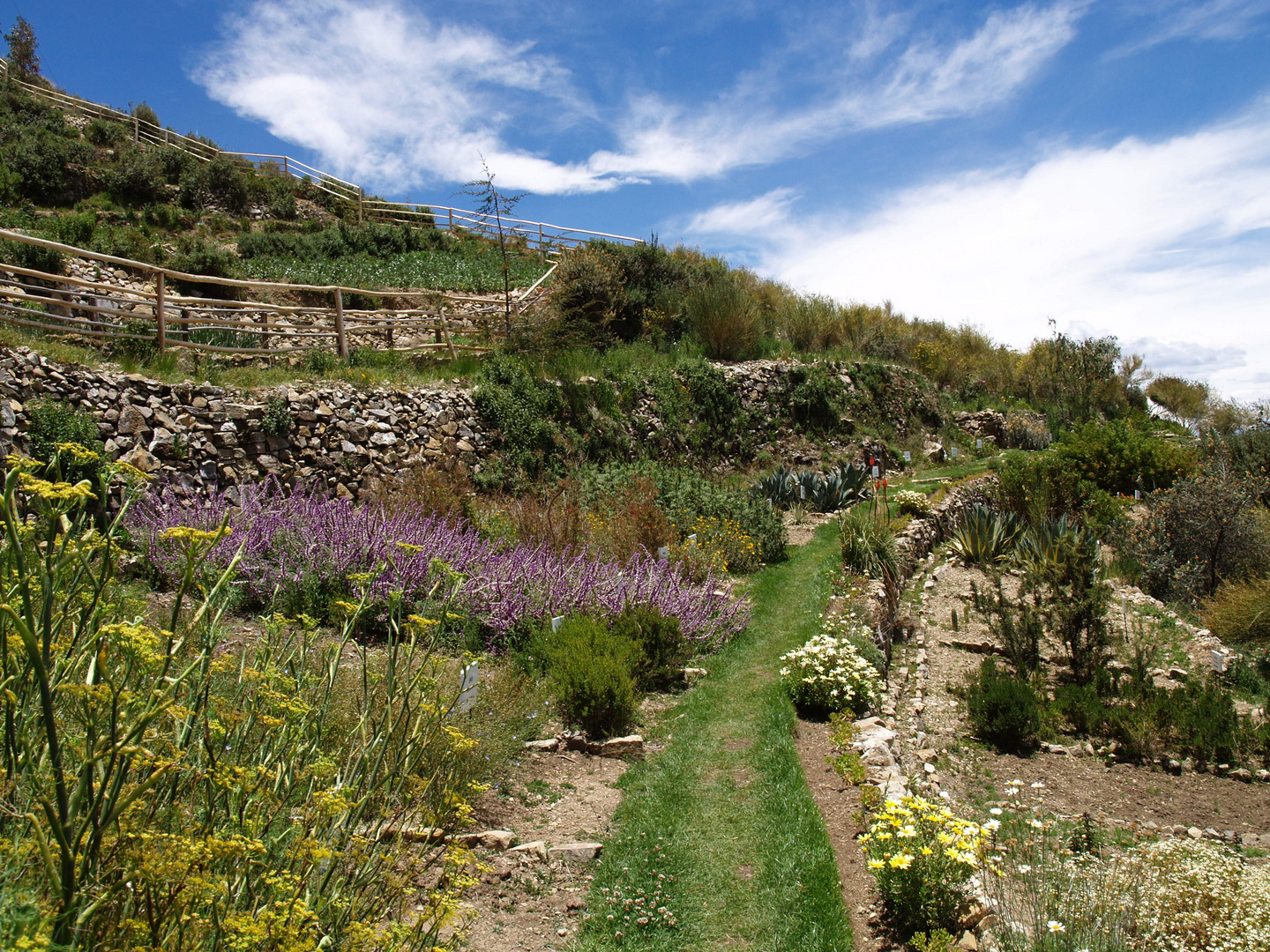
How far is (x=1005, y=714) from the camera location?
5.17 metres

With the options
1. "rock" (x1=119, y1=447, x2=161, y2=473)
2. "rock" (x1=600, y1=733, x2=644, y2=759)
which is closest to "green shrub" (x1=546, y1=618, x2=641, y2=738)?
"rock" (x1=600, y1=733, x2=644, y2=759)

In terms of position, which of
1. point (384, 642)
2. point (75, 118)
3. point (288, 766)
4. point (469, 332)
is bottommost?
point (384, 642)

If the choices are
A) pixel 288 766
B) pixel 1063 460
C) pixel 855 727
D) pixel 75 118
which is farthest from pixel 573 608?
pixel 75 118

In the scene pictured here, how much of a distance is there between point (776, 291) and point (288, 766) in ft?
76.3

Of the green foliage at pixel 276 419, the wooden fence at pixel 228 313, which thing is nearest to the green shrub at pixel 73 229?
the wooden fence at pixel 228 313

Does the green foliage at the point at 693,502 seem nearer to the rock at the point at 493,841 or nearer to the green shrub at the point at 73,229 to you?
the rock at the point at 493,841

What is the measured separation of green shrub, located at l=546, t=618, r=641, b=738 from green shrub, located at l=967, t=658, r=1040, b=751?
272 centimetres

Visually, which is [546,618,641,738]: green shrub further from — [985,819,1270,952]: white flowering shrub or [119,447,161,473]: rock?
[119,447,161,473]: rock

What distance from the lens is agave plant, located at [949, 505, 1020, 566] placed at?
33.2 feet

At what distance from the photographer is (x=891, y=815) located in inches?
→ 121

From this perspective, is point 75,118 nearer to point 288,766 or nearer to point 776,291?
point 776,291

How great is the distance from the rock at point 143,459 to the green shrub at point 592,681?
488 centimetres

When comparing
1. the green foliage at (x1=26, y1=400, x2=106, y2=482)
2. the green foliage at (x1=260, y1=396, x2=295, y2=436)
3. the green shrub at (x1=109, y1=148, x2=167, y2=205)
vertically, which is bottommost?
the green foliage at (x1=26, y1=400, x2=106, y2=482)

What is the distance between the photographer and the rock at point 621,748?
14.8ft
